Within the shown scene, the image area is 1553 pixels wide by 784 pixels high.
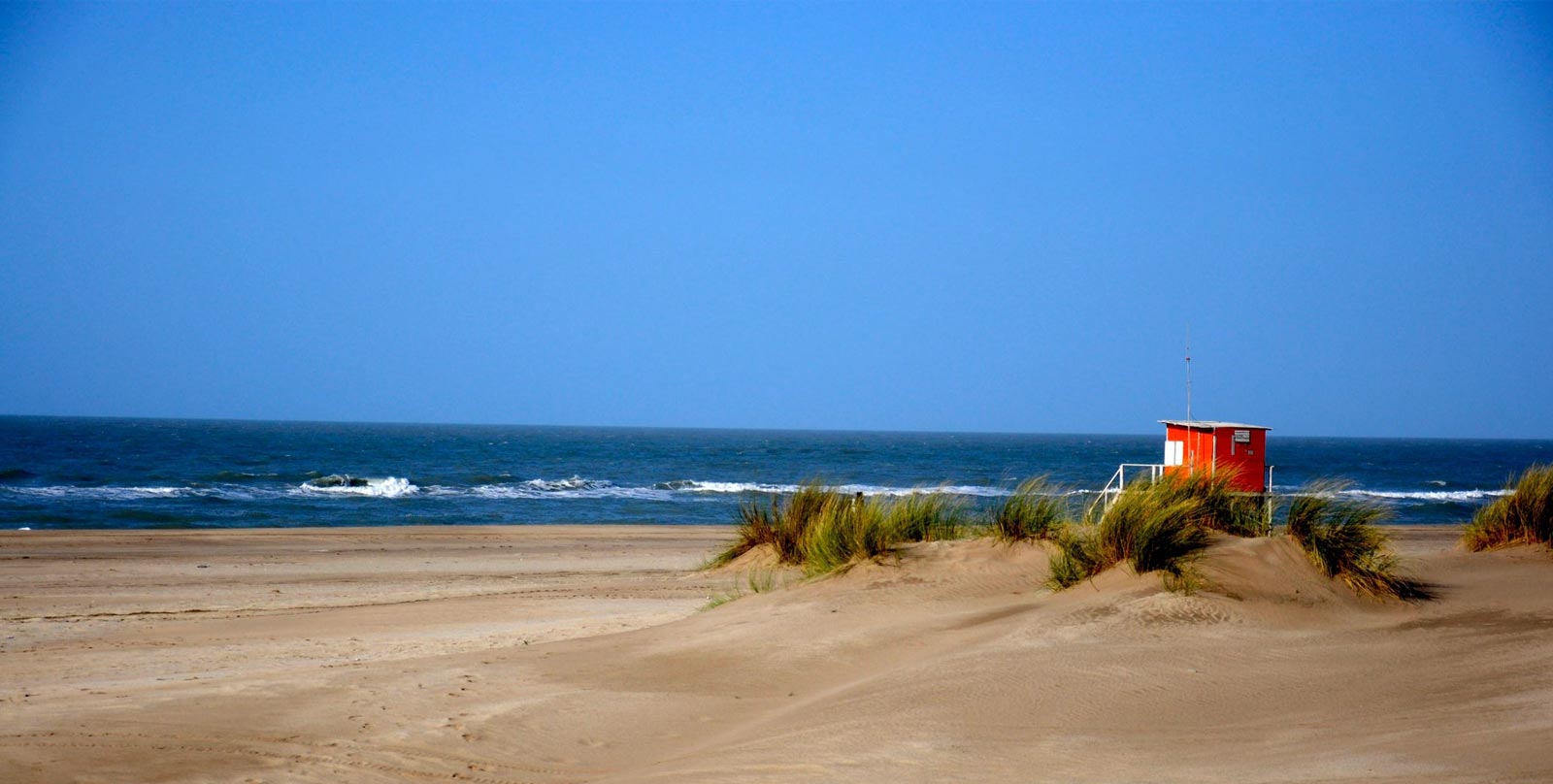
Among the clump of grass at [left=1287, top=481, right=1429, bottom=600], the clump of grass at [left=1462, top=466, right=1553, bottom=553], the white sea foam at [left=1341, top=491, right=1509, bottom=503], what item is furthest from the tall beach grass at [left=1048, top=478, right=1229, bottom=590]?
the white sea foam at [left=1341, top=491, right=1509, bottom=503]

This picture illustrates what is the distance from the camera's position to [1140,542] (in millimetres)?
9570

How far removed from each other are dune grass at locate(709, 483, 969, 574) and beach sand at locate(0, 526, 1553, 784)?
435 mm

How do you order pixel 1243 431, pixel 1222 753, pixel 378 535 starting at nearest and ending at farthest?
pixel 1222 753
pixel 1243 431
pixel 378 535

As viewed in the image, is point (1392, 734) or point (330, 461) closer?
point (1392, 734)

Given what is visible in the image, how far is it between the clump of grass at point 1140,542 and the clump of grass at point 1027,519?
4.29ft

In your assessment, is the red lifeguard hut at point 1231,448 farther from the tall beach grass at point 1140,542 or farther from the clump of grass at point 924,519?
the tall beach grass at point 1140,542

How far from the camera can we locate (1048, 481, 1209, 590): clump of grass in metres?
9.56

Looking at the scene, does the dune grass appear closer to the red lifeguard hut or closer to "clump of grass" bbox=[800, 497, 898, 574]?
"clump of grass" bbox=[800, 497, 898, 574]

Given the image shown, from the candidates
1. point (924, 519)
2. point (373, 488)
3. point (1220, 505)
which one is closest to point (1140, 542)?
point (1220, 505)

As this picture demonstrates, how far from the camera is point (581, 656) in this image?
9141 mm

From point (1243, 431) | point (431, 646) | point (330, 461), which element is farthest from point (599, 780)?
point (330, 461)

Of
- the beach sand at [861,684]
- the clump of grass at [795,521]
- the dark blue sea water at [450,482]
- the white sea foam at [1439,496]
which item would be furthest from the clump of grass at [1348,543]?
the white sea foam at [1439,496]

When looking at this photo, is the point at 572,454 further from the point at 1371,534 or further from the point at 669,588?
the point at 1371,534

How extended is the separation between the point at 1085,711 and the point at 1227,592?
3021 millimetres
